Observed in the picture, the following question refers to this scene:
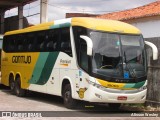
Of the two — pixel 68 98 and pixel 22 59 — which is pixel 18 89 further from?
pixel 68 98

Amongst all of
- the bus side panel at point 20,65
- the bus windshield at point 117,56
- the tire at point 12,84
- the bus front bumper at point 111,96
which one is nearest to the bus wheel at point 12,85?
the tire at point 12,84

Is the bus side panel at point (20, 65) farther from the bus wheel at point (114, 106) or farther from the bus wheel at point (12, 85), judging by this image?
the bus wheel at point (114, 106)

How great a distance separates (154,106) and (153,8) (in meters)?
15.7

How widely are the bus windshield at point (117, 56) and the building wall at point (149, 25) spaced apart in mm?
12432

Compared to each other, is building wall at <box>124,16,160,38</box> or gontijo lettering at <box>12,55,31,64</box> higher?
building wall at <box>124,16,160,38</box>

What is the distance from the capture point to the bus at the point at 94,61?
44.2 feet

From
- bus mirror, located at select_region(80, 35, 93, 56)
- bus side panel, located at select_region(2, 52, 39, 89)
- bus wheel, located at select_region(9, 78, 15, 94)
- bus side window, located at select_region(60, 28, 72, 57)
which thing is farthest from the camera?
bus wheel, located at select_region(9, 78, 15, 94)

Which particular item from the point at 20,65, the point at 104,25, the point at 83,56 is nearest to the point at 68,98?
the point at 83,56

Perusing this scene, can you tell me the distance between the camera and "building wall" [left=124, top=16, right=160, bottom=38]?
2639 centimetres

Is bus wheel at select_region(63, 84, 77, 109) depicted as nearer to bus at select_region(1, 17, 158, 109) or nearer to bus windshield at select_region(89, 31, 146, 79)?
bus at select_region(1, 17, 158, 109)

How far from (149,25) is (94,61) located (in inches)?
561

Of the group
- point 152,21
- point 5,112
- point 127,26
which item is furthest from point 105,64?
point 152,21

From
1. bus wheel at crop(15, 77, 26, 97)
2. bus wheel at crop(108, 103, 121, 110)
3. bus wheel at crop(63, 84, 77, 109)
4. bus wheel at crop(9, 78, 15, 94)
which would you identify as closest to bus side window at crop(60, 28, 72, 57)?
bus wheel at crop(63, 84, 77, 109)

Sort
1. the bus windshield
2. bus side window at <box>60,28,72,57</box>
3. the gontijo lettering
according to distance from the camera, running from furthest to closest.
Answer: the gontijo lettering → bus side window at <box>60,28,72,57</box> → the bus windshield
